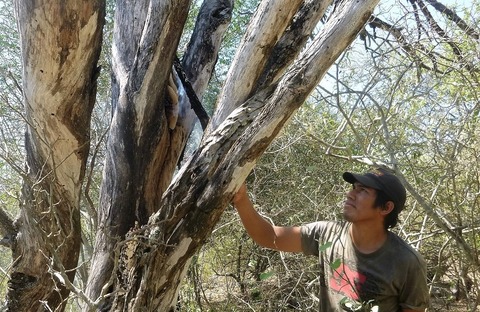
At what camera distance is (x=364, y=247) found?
2.41 metres

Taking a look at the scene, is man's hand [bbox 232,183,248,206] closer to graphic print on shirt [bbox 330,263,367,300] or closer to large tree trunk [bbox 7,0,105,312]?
graphic print on shirt [bbox 330,263,367,300]

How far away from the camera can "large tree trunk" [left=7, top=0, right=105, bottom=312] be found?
2.44m

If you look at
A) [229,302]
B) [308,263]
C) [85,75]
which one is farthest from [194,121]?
[229,302]

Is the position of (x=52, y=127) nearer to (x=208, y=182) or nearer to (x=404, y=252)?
(x=208, y=182)

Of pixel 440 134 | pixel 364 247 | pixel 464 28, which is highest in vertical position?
pixel 464 28

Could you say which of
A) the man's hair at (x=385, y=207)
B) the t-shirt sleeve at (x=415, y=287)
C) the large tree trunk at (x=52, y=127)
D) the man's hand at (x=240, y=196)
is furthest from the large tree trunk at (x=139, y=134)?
the t-shirt sleeve at (x=415, y=287)

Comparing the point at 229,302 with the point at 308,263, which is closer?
the point at 308,263

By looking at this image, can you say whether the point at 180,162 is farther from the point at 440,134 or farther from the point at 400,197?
the point at 440,134

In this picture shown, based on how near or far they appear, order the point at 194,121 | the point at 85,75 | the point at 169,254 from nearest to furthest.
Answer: the point at 169,254 < the point at 85,75 < the point at 194,121

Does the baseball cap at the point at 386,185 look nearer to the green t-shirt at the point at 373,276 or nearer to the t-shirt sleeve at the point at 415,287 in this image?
the green t-shirt at the point at 373,276

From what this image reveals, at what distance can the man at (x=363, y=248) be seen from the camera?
226 centimetres

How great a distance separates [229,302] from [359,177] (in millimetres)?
3406

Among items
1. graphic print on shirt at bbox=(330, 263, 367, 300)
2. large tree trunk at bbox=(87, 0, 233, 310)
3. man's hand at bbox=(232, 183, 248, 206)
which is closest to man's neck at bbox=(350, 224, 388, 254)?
graphic print on shirt at bbox=(330, 263, 367, 300)

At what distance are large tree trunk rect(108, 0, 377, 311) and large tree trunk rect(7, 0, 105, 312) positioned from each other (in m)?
0.31
